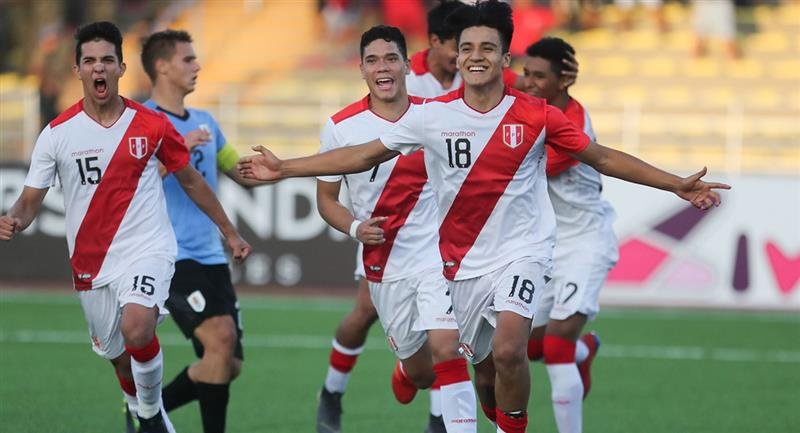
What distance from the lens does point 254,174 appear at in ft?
22.4

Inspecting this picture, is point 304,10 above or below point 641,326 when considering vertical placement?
above

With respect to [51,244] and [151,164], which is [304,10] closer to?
[51,244]

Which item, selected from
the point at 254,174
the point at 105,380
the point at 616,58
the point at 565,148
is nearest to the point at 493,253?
the point at 565,148

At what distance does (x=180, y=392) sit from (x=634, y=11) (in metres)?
16.6

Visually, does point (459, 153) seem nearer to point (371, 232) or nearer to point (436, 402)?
point (371, 232)

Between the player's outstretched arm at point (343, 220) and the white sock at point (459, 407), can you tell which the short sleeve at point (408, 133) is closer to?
the player's outstretched arm at point (343, 220)

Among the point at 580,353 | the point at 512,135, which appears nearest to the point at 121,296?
the point at 512,135

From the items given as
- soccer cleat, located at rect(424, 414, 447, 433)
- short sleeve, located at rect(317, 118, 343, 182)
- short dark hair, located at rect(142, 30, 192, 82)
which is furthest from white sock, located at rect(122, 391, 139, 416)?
short dark hair, located at rect(142, 30, 192, 82)

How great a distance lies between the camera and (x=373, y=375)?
11.6 meters

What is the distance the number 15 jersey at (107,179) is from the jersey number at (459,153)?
1605 millimetres

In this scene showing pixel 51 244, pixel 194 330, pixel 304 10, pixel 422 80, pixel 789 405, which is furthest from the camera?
pixel 304 10

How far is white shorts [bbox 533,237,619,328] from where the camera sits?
8492mm

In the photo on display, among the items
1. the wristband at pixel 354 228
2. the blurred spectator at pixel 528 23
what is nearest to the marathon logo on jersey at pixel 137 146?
the wristband at pixel 354 228

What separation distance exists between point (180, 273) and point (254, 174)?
171cm
